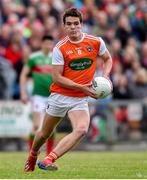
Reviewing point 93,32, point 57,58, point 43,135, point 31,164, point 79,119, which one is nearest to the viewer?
point 79,119

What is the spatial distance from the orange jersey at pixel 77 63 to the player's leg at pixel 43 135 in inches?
18.4

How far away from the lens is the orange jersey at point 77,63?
1284cm

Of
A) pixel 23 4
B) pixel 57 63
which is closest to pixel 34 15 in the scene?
pixel 23 4

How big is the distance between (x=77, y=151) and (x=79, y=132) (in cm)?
1096

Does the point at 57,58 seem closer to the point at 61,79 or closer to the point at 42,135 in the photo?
the point at 61,79

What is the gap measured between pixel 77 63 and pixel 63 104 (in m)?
0.67

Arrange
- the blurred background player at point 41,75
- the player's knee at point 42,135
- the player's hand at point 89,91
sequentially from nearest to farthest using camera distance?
the player's hand at point 89,91
the player's knee at point 42,135
the blurred background player at point 41,75

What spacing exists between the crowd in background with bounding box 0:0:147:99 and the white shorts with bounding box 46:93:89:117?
34.3ft

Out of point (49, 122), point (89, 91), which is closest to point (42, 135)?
point (49, 122)

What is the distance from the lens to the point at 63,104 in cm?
1289

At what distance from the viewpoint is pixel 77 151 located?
23.4 metres

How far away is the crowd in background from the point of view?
78.5 ft

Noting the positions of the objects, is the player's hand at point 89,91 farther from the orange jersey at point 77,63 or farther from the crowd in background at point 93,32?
the crowd in background at point 93,32

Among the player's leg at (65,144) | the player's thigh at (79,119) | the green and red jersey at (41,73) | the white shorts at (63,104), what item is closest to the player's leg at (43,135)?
the white shorts at (63,104)
